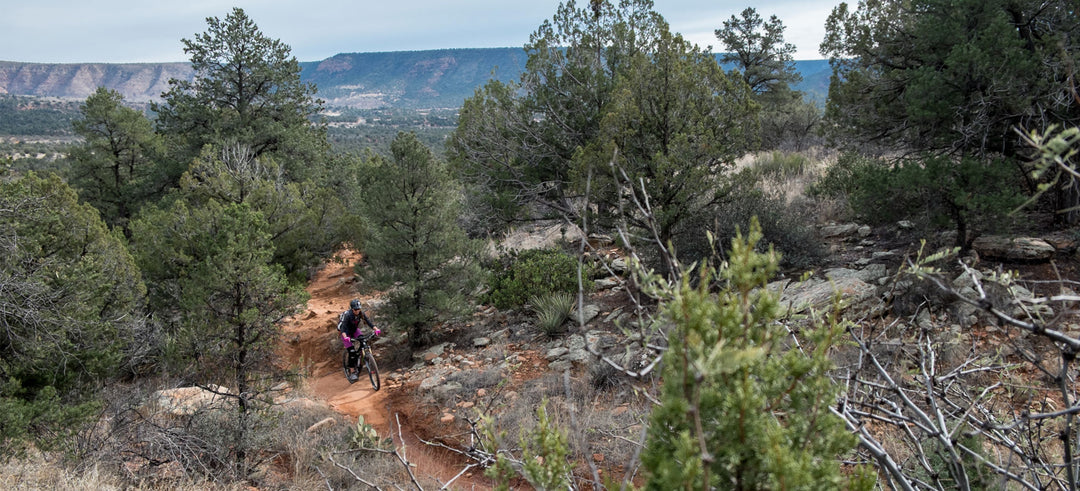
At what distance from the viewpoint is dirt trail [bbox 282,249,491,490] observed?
6145mm

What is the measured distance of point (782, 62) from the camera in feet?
78.7

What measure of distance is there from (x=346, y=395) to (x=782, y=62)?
22819 mm

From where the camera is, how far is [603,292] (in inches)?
383

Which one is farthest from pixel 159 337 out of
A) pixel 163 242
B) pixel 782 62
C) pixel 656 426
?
pixel 782 62

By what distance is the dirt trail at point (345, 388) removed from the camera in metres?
6.14

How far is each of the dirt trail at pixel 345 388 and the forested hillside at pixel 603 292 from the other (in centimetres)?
9

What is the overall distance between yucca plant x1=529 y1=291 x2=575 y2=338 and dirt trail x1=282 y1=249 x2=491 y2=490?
7.84 feet

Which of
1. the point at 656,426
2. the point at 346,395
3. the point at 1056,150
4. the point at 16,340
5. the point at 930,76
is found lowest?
the point at 346,395

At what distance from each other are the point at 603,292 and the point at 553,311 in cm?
113

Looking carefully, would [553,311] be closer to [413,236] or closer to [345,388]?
[413,236]

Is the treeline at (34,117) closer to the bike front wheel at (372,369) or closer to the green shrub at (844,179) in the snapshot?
the bike front wheel at (372,369)

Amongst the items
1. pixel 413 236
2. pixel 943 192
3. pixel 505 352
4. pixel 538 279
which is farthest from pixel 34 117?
pixel 943 192

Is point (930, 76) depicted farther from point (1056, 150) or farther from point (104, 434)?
point (104, 434)

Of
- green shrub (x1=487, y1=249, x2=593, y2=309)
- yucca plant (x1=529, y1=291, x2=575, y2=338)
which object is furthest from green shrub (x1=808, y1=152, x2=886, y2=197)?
yucca plant (x1=529, y1=291, x2=575, y2=338)
